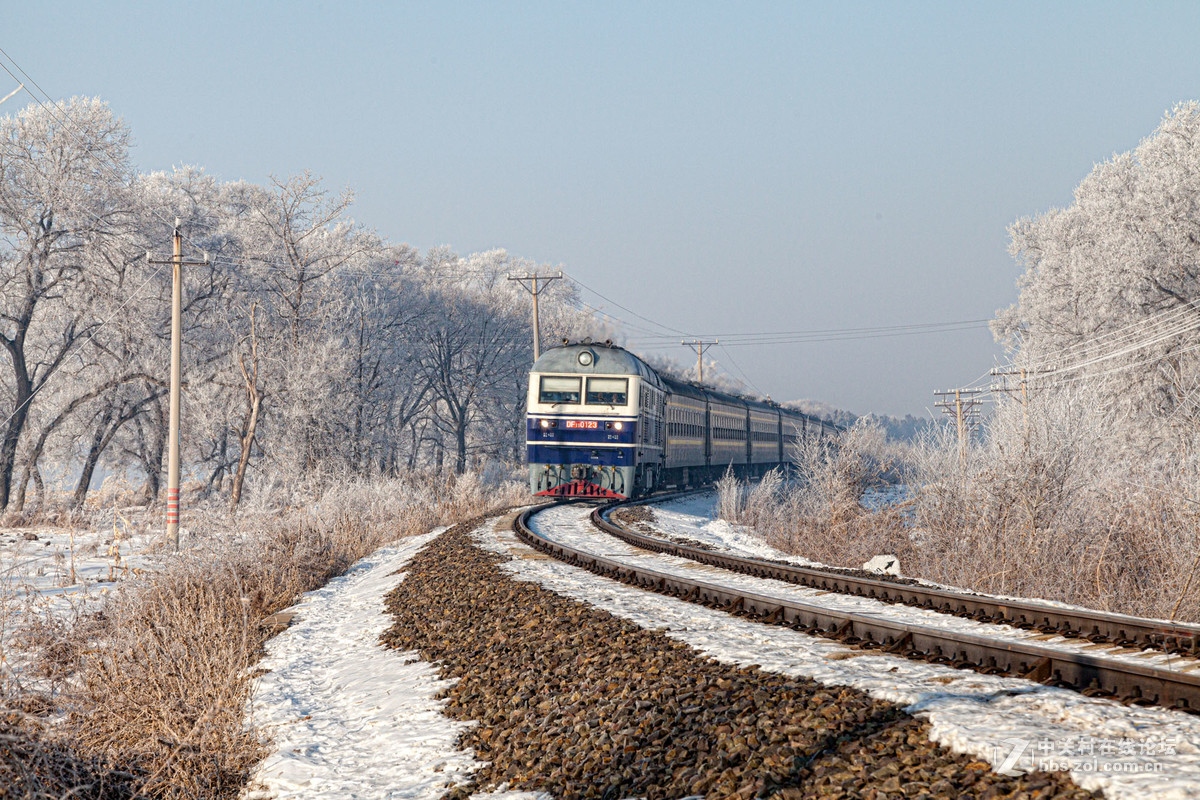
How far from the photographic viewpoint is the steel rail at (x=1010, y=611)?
686 centimetres

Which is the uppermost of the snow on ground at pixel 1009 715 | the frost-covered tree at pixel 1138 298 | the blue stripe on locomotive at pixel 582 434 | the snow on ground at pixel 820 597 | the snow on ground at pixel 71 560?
the frost-covered tree at pixel 1138 298

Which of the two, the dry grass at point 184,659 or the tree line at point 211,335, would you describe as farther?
the tree line at point 211,335

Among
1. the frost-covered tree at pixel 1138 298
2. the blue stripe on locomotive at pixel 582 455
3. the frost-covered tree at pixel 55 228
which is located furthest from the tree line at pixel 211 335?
the frost-covered tree at pixel 1138 298

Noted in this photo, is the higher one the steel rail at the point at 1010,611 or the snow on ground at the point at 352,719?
the steel rail at the point at 1010,611

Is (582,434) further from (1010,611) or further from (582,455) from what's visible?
(1010,611)

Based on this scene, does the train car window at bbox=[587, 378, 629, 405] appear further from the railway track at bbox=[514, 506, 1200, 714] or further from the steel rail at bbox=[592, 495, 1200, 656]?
the railway track at bbox=[514, 506, 1200, 714]

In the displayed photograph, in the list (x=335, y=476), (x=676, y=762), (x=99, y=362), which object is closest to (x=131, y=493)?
(x=99, y=362)

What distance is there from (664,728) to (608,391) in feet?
59.0

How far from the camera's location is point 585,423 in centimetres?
2281

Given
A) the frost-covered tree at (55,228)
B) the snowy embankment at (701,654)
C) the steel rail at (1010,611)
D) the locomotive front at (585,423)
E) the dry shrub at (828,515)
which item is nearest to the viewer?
the snowy embankment at (701,654)

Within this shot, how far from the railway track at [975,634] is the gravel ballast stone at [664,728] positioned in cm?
132

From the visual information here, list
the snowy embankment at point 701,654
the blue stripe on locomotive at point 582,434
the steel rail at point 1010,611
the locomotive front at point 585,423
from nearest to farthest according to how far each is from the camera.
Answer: the snowy embankment at point 701,654 → the steel rail at point 1010,611 → the blue stripe on locomotive at point 582,434 → the locomotive front at point 585,423

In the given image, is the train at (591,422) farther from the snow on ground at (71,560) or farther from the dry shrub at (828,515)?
the snow on ground at (71,560)

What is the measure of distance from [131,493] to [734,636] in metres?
31.3
